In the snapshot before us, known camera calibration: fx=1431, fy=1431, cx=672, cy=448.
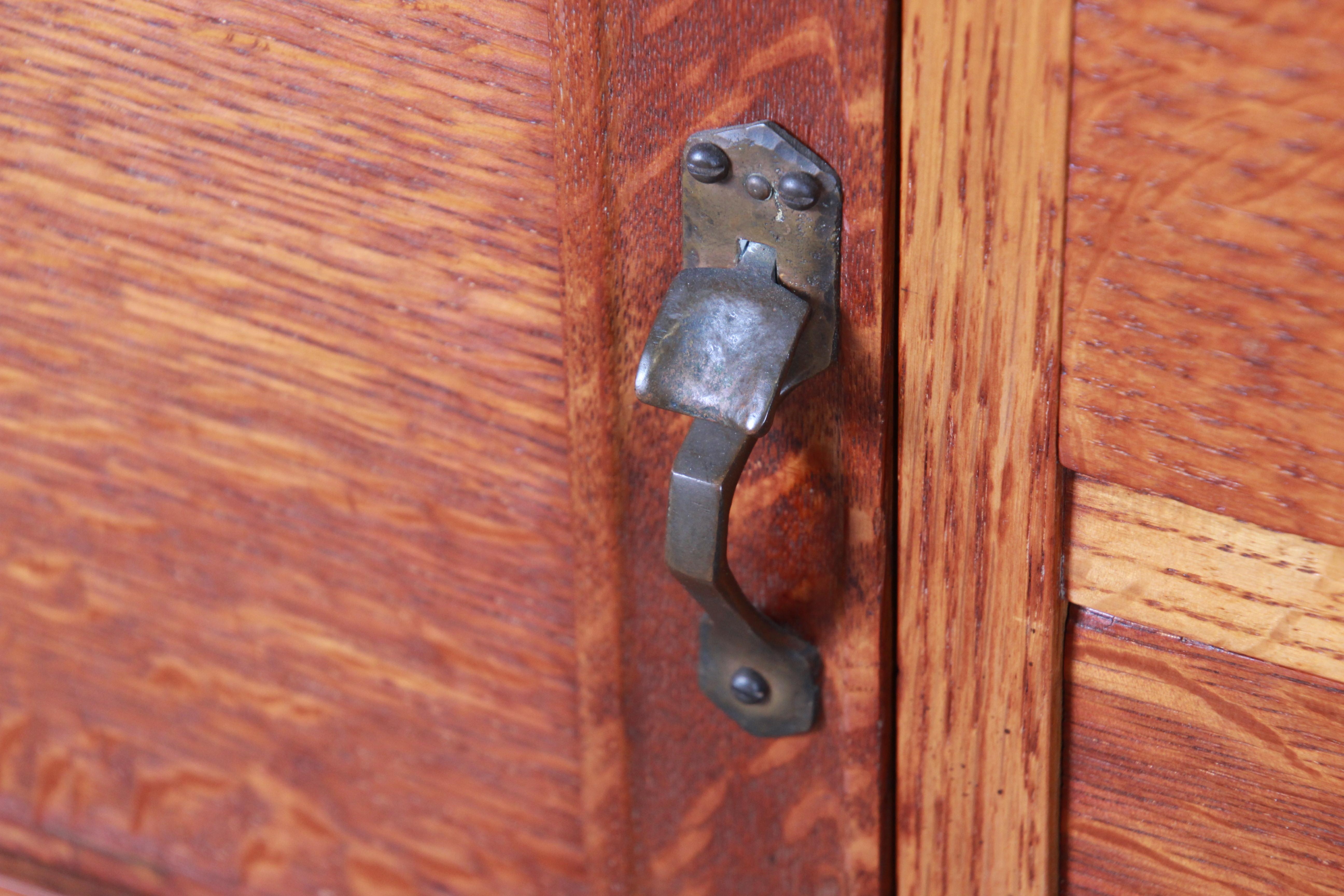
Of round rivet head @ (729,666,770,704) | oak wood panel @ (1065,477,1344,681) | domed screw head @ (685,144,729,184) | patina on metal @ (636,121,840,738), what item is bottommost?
round rivet head @ (729,666,770,704)

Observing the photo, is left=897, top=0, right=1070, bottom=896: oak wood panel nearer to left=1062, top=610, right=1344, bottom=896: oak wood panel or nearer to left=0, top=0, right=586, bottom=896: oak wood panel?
left=1062, top=610, right=1344, bottom=896: oak wood panel

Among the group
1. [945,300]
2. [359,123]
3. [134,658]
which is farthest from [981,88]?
[134,658]

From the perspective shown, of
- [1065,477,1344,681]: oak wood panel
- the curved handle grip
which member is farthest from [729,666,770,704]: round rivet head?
[1065,477,1344,681]: oak wood panel

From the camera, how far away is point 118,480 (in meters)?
0.61

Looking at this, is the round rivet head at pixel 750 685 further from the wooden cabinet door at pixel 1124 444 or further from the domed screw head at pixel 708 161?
the domed screw head at pixel 708 161

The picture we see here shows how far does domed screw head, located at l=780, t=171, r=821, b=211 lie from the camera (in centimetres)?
40

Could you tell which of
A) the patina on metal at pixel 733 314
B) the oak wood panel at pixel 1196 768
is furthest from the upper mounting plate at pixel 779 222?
the oak wood panel at pixel 1196 768

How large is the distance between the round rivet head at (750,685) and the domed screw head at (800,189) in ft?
0.55

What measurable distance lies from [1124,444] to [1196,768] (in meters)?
0.11

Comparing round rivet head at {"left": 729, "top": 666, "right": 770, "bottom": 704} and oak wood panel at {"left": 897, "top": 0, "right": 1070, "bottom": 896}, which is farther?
round rivet head at {"left": 729, "top": 666, "right": 770, "bottom": 704}

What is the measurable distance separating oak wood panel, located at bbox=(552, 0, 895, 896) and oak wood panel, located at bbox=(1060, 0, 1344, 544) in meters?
0.06

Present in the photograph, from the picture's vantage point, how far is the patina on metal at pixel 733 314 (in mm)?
402

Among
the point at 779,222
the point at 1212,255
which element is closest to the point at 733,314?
the point at 779,222

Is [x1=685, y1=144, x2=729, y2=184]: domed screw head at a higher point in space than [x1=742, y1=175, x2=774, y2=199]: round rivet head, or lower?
higher
